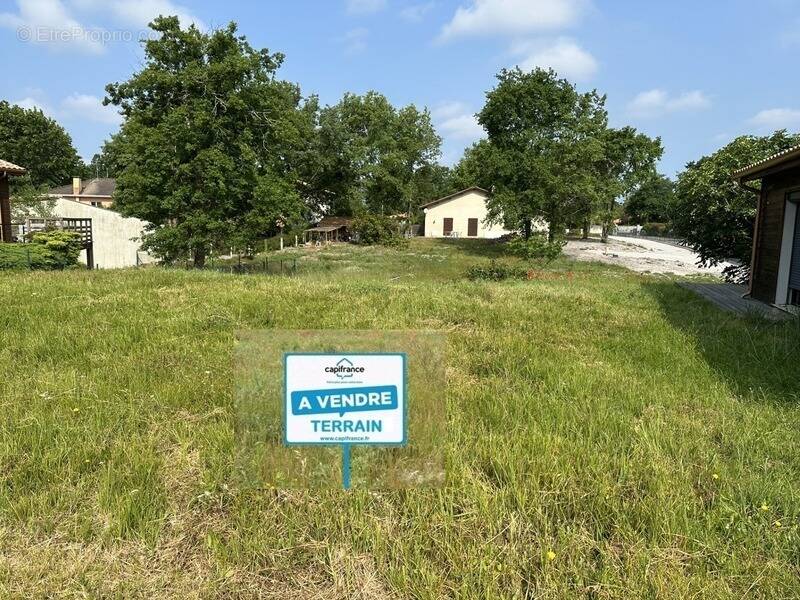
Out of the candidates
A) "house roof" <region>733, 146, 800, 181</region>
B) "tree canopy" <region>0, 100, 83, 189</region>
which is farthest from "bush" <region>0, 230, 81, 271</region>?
"tree canopy" <region>0, 100, 83, 189</region>

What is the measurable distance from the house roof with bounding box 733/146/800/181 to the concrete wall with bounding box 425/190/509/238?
37.8 m

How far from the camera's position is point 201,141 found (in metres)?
17.5

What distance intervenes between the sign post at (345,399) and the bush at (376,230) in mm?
38055

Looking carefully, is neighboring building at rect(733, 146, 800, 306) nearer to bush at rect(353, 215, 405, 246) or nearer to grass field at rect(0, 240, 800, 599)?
grass field at rect(0, 240, 800, 599)

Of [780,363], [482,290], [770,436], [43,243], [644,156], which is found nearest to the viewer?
[770,436]

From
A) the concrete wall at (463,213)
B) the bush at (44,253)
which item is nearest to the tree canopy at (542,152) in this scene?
the concrete wall at (463,213)

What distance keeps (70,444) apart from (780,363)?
19.8 ft

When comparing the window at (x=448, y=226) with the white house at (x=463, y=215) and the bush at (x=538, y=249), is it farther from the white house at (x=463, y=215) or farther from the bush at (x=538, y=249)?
the bush at (x=538, y=249)

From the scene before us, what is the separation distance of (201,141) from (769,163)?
53.8 ft

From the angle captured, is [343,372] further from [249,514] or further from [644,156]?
[644,156]

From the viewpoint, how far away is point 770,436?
318 centimetres

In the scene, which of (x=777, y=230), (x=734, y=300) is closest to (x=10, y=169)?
(x=734, y=300)

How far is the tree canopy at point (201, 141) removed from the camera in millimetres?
17141

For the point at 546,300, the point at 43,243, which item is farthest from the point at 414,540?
the point at 43,243
